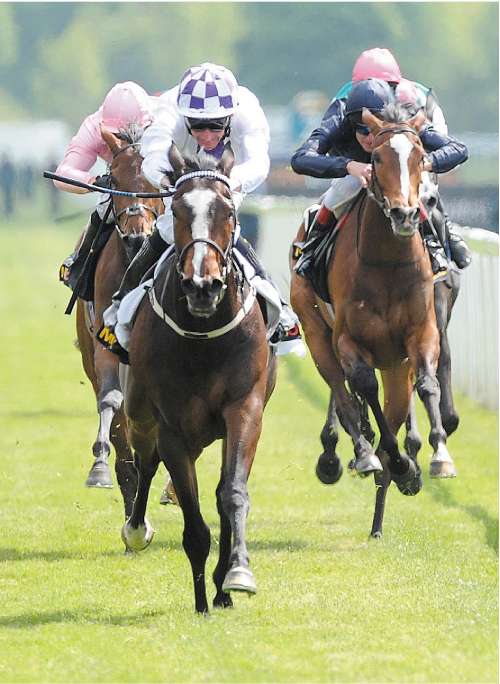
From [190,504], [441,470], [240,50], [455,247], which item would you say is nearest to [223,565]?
[190,504]

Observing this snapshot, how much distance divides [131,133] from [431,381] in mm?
2162

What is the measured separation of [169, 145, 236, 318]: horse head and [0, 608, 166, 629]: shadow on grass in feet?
4.75

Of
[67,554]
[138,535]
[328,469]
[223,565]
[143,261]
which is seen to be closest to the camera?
[223,565]

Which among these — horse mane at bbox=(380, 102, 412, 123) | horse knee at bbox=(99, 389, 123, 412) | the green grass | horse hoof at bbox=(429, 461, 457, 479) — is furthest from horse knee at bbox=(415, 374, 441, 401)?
horse knee at bbox=(99, 389, 123, 412)

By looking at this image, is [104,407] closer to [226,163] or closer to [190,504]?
[190,504]

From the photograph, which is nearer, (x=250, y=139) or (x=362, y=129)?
(x=250, y=139)

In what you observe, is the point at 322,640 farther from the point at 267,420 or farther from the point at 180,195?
the point at 267,420

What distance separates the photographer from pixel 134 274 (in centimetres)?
787

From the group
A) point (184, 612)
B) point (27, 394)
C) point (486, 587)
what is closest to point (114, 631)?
point (184, 612)

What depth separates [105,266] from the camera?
9172mm

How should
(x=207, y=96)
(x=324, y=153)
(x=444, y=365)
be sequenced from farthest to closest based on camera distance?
(x=444, y=365) < (x=324, y=153) < (x=207, y=96)

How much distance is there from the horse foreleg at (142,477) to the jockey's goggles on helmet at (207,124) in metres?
1.33

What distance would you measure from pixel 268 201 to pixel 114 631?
21.4 m

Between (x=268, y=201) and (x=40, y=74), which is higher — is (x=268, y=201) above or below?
below
